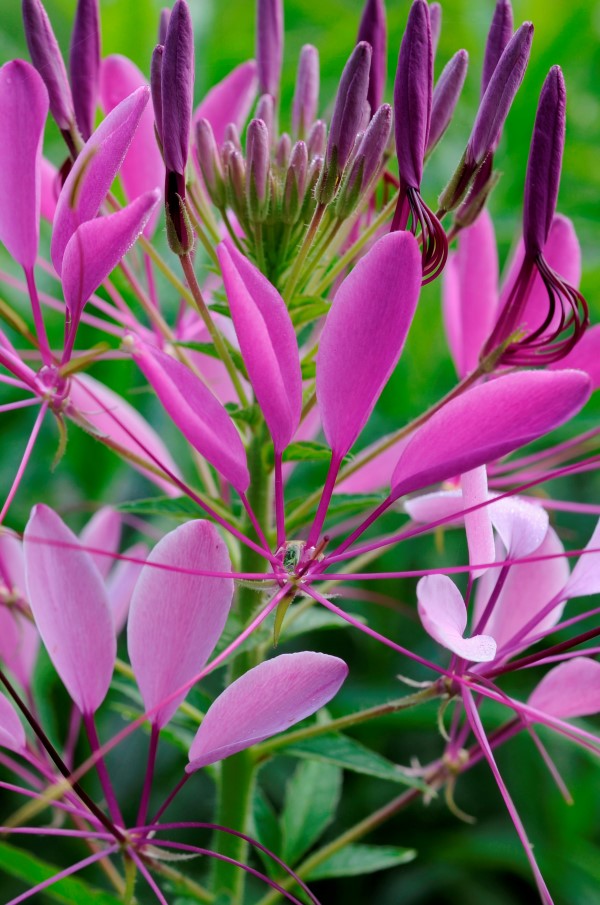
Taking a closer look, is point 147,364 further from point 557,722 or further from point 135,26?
point 135,26

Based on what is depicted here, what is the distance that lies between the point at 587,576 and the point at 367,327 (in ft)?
0.70

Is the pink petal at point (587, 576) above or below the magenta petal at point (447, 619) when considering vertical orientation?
below

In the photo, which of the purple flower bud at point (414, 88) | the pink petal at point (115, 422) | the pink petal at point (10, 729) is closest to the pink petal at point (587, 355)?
the purple flower bud at point (414, 88)

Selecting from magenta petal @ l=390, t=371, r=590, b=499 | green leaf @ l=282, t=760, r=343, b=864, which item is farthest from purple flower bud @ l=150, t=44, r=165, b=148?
green leaf @ l=282, t=760, r=343, b=864

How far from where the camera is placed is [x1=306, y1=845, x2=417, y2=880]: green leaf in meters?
0.71

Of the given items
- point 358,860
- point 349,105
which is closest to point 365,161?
point 349,105

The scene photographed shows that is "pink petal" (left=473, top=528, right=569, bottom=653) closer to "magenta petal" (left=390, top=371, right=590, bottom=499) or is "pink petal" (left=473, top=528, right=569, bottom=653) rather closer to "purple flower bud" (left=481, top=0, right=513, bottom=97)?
"magenta petal" (left=390, top=371, right=590, bottom=499)

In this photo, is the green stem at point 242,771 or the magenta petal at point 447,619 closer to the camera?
the magenta petal at point 447,619

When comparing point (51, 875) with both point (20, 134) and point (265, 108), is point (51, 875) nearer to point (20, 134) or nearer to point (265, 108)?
point (20, 134)

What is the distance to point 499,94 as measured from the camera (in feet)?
1.73

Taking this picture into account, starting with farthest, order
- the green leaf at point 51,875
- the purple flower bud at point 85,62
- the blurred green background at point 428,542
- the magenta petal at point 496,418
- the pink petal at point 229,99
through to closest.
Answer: the blurred green background at point 428,542, the pink petal at point 229,99, the purple flower bud at point 85,62, the green leaf at point 51,875, the magenta petal at point 496,418

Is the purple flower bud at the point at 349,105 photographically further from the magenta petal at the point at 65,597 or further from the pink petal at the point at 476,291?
the magenta petal at the point at 65,597

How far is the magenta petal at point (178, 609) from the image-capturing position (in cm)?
49

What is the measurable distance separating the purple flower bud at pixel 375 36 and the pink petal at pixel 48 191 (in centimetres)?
24
